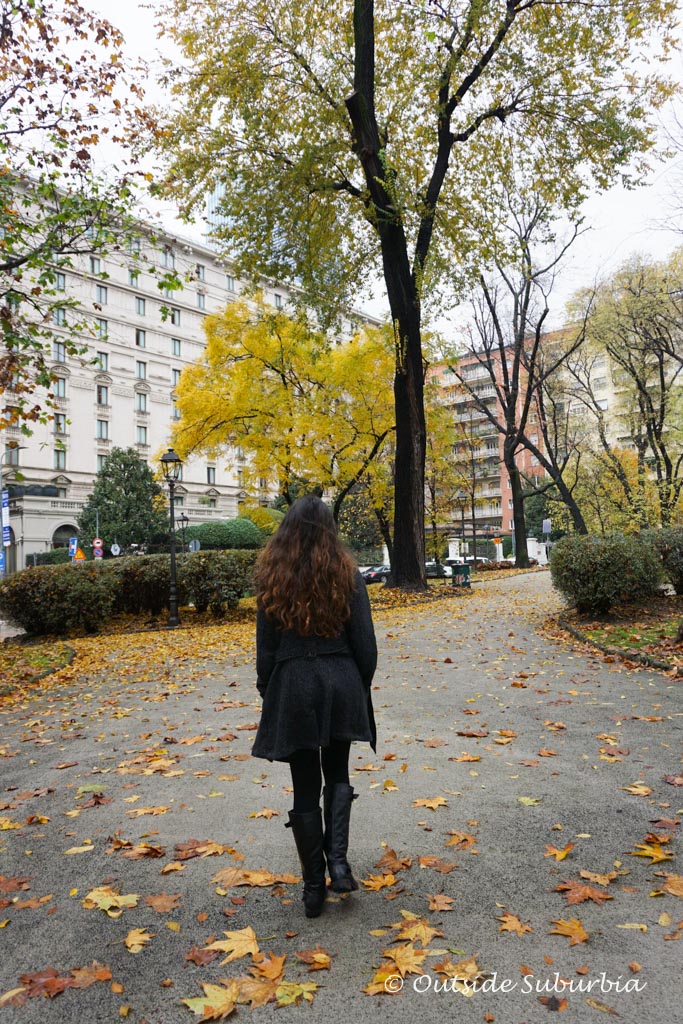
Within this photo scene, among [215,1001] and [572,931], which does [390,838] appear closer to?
[572,931]

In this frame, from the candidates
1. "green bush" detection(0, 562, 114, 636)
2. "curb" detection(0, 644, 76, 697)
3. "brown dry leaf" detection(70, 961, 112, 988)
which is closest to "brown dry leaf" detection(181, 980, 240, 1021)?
"brown dry leaf" detection(70, 961, 112, 988)

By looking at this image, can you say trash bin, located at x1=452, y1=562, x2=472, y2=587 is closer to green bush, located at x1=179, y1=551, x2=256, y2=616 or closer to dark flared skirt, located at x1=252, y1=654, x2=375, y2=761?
green bush, located at x1=179, y1=551, x2=256, y2=616

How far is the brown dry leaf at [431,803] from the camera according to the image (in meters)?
4.26

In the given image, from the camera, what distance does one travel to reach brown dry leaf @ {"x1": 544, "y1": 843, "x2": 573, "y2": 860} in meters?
3.48

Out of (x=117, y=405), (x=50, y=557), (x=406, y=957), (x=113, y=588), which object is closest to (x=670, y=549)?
(x=406, y=957)

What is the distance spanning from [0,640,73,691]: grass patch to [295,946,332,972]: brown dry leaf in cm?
777

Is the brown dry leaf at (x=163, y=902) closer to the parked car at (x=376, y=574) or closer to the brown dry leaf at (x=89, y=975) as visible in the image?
the brown dry leaf at (x=89, y=975)

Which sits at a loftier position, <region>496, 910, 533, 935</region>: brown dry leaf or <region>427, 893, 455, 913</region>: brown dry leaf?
<region>496, 910, 533, 935</region>: brown dry leaf

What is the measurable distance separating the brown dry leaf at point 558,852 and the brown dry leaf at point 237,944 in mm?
1551

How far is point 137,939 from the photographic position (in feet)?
9.53

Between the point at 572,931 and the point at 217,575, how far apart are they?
555 inches

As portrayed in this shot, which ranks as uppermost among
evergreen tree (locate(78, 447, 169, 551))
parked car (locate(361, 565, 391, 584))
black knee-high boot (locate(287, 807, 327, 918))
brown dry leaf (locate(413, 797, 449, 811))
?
evergreen tree (locate(78, 447, 169, 551))

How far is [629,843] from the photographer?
3.60m

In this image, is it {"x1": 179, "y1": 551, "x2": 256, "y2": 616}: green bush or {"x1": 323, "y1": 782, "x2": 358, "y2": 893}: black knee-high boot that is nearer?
{"x1": 323, "y1": 782, "x2": 358, "y2": 893}: black knee-high boot
